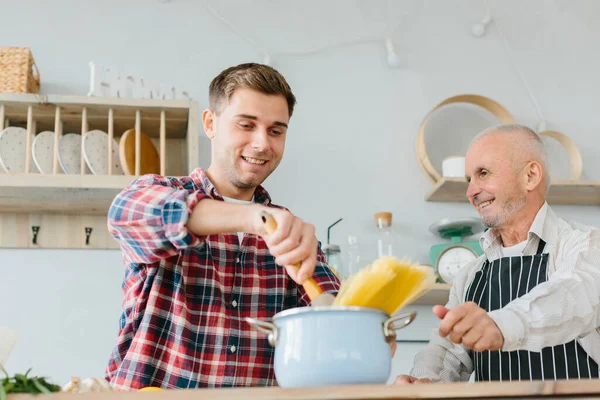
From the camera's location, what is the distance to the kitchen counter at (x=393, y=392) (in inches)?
30.7

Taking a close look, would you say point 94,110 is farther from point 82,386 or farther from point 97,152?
point 82,386

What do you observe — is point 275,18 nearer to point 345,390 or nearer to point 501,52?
point 501,52

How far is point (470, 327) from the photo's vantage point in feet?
3.64

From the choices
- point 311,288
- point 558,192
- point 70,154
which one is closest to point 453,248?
point 558,192

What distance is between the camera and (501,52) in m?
2.93

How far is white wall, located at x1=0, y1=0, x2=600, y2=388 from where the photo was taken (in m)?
2.48

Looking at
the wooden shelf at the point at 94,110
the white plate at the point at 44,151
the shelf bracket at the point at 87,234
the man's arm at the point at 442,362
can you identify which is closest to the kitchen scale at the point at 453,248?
the man's arm at the point at 442,362

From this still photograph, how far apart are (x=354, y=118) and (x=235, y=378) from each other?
1670 mm

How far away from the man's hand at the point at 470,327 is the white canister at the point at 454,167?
1.49 meters

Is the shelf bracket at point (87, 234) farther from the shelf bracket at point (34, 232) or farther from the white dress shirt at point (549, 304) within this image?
the white dress shirt at point (549, 304)

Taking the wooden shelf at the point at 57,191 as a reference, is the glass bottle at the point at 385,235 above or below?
below

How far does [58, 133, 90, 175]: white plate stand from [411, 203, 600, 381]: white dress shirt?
1.20 m

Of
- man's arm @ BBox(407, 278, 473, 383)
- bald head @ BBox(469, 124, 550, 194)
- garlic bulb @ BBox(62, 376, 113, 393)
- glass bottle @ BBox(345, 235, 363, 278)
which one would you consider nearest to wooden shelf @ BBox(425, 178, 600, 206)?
glass bottle @ BBox(345, 235, 363, 278)

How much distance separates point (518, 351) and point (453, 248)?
86 cm
